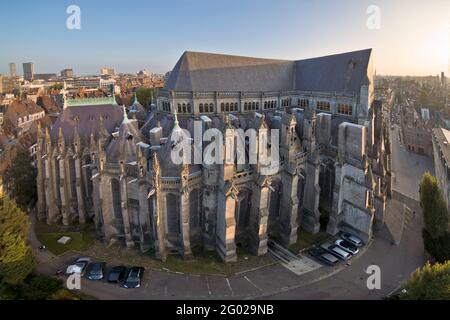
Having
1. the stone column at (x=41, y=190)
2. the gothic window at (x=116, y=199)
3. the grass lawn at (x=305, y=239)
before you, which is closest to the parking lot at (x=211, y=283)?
the grass lawn at (x=305, y=239)

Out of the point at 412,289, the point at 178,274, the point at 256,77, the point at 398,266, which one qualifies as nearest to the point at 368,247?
the point at 398,266

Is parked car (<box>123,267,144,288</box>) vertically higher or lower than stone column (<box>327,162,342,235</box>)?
lower

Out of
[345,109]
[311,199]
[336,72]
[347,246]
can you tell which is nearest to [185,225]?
[311,199]

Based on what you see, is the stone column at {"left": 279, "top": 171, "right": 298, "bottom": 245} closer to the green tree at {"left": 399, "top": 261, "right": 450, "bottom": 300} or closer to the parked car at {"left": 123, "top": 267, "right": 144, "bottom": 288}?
the green tree at {"left": 399, "top": 261, "right": 450, "bottom": 300}

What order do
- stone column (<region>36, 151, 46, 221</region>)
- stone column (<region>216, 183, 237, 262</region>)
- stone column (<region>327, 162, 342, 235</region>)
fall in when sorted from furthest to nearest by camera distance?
stone column (<region>36, 151, 46, 221</region>), stone column (<region>327, 162, 342, 235</region>), stone column (<region>216, 183, 237, 262</region>)

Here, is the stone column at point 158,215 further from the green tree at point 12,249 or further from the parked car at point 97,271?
the green tree at point 12,249

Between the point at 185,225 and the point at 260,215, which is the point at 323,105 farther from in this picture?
the point at 185,225

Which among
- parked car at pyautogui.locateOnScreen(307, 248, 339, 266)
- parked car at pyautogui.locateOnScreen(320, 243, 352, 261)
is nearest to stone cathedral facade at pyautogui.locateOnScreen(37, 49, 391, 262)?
parked car at pyautogui.locateOnScreen(307, 248, 339, 266)
